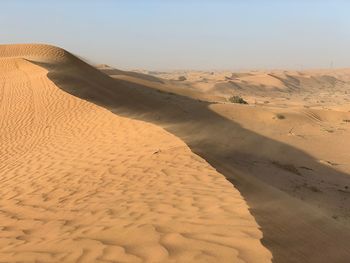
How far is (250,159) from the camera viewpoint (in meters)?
10.1

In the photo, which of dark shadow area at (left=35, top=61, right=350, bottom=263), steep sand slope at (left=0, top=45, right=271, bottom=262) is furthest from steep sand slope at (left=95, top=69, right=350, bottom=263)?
steep sand slope at (left=0, top=45, right=271, bottom=262)

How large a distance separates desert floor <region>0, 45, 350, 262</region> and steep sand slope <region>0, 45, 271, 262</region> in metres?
0.02

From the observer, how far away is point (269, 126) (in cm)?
1519

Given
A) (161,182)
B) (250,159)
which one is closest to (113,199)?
(161,182)

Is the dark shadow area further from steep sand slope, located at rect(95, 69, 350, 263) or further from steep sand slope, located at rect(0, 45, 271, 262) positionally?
steep sand slope, located at rect(0, 45, 271, 262)

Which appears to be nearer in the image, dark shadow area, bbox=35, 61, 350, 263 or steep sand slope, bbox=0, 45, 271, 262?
steep sand slope, bbox=0, 45, 271, 262

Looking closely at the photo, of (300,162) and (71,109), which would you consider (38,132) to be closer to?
(71,109)

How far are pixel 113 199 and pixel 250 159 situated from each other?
554 centimetres

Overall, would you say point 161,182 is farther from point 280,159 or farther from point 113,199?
point 280,159

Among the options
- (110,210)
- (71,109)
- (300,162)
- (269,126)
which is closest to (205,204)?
(110,210)

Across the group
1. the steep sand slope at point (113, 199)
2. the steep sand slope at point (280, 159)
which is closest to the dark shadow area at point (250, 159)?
the steep sand slope at point (280, 159)

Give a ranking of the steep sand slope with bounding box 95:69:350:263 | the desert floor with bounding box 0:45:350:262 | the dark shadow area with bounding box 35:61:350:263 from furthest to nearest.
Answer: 1. the steep sand slope with bounding box 95:69:350:263
2. the dark shadow area with bounding box 35:61:350:263
3. the desert floor with bounding box 0:45:350:262

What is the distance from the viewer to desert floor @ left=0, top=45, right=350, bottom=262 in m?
3.51

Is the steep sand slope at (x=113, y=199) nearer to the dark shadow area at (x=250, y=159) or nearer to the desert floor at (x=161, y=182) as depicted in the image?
the desert floor at (x=161, y=182)
